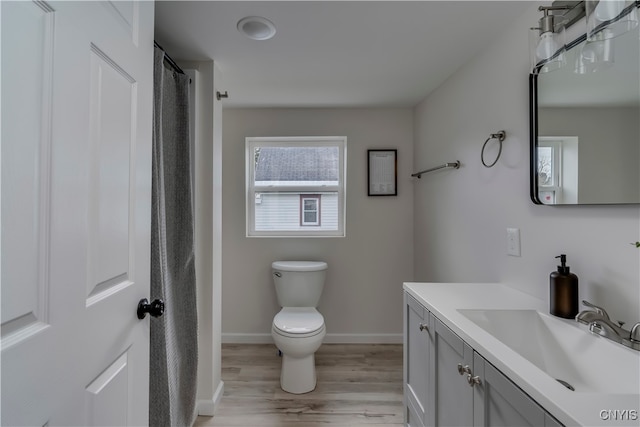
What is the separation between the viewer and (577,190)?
100 cm

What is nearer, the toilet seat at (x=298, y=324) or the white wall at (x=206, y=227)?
the white wall at (x=206, y=227)

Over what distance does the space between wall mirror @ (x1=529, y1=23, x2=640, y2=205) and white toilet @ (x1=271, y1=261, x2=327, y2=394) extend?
1.47m

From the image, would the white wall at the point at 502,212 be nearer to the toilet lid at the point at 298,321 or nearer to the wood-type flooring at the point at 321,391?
the wood-type flooring at the point at 321,391

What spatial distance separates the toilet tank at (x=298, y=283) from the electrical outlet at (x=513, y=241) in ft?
4.46

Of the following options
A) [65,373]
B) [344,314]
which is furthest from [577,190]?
[344,314]

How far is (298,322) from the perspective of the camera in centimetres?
195

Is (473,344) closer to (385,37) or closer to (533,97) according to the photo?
(533,97)

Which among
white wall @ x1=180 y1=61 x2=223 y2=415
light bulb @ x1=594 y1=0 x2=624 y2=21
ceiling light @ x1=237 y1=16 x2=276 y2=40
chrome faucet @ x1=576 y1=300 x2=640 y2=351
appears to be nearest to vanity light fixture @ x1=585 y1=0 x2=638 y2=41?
light bulb @ x1=594 y1=0 x2=624 y2=21

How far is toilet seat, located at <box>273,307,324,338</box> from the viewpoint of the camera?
Result: 1.83m

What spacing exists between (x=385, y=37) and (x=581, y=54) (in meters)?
0.83

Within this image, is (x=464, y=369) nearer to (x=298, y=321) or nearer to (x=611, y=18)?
(x=611, y=18)

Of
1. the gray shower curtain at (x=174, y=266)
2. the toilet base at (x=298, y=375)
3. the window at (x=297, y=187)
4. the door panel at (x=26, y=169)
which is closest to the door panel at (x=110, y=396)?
the door panel at (x=26, y=169)

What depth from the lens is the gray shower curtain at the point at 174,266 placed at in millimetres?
1266

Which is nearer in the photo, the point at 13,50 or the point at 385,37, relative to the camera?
the point at 13,50
